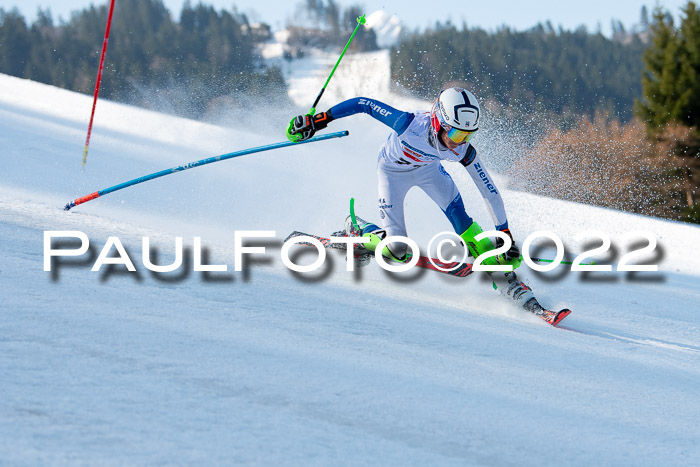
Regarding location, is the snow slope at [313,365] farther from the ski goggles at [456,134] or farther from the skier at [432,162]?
the ski goggles at [456,134]

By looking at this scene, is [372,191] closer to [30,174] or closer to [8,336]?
[30,174]

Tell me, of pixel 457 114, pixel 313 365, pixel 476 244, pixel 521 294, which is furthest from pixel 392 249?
pixel 313 365

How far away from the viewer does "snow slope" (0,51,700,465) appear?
1894mm

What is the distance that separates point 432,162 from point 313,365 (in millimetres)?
2653

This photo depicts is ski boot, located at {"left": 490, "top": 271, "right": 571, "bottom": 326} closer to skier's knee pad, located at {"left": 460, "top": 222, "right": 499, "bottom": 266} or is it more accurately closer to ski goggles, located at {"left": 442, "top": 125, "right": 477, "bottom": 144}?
skier's knee pad, located at {"left": 460, "top": 222, "right": 499, "bottom": 266}

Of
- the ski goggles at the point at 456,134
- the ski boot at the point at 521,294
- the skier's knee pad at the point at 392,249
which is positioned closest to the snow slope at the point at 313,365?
the ski boot at the point at 521,294

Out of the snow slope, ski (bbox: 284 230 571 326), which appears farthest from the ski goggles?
the snow slope

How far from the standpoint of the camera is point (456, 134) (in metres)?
4.29

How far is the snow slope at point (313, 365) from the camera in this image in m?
1.89

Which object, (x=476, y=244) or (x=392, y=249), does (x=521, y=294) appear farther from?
(x=392, y=249)

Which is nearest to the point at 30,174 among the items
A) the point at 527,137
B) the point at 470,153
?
the point at 470,153

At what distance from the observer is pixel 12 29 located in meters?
51.8

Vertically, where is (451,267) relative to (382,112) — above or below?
below

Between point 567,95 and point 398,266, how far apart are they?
47843 mm
